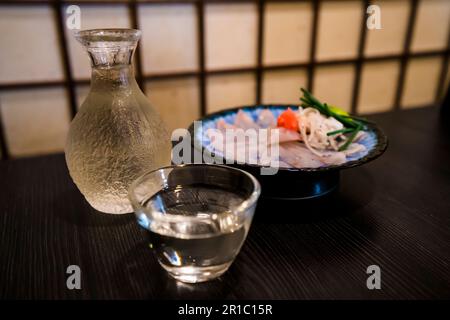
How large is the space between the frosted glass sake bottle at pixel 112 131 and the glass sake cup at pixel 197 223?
60 mm

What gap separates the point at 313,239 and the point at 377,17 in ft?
6.82

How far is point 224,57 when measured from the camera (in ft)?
6.79

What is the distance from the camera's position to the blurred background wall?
5.82 feet

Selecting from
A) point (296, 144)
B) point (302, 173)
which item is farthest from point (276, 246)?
point (296, 144)

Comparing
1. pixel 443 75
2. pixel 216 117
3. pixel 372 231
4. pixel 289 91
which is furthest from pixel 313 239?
pixel 443 75

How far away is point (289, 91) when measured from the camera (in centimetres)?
227

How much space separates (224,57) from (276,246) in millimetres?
1657

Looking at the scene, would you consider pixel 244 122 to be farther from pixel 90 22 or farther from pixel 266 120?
pixel 90 22

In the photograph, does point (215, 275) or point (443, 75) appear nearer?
point (215, 275)

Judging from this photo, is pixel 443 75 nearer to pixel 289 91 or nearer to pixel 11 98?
pixel 289 91

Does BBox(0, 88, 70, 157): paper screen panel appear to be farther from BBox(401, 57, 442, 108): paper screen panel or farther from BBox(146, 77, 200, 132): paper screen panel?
BBox(401, 57, 442, 108): paper screen panel

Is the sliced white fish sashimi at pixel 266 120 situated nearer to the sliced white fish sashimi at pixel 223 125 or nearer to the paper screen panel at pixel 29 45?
the sliced white fish sashimi at pixel 223 125

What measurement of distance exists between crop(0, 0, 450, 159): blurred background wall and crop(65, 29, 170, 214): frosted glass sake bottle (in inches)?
52.7

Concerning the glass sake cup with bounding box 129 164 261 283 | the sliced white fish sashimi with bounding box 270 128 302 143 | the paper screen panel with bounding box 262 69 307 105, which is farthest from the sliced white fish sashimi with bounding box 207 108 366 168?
the paper screen panel with bounding box 262 69 307 105
